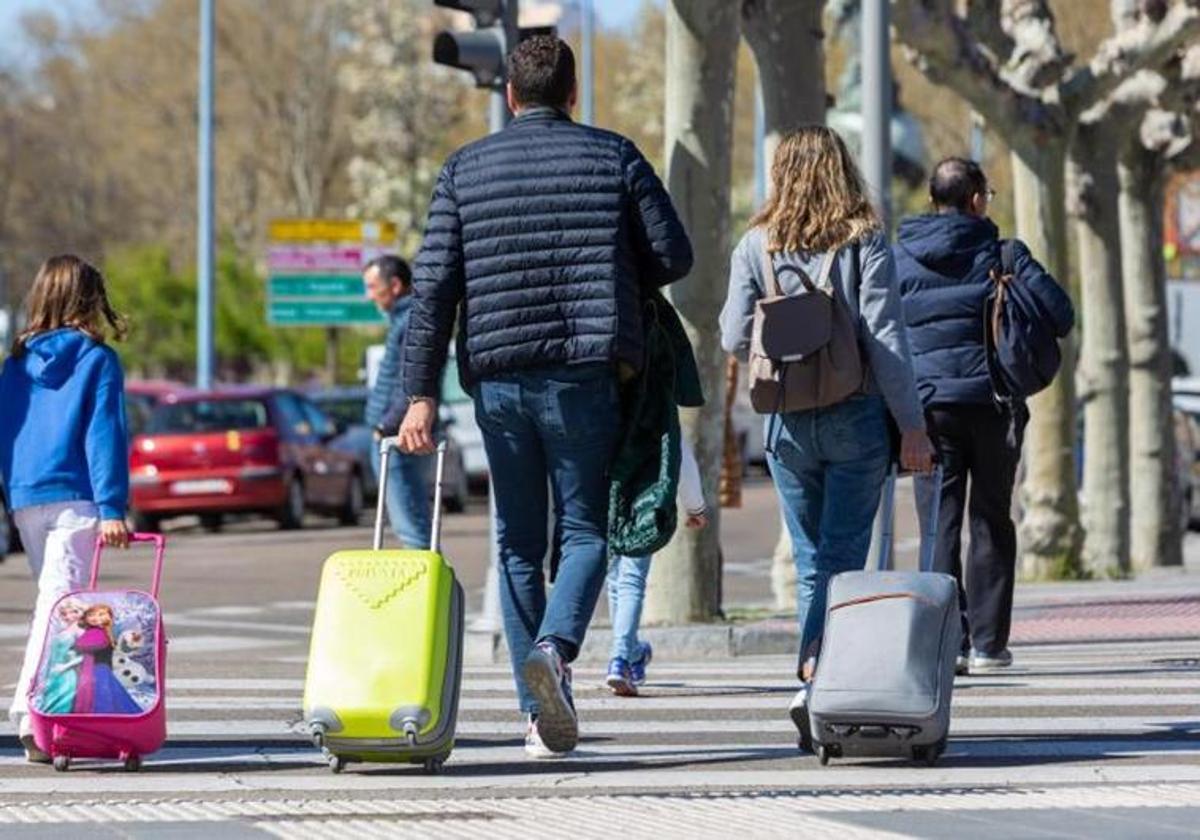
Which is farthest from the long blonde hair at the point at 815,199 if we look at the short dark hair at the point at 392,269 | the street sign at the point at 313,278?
the street sign at the point at 313,278

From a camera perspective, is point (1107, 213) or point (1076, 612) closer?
point (1076, 612)

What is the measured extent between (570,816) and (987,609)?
4.85 m

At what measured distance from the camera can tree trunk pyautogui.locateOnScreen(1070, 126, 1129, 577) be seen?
23.7 meters

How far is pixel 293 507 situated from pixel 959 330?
22654 millimetres

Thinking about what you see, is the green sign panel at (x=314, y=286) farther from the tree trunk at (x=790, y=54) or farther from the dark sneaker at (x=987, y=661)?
the dark sneaker at (x=987, y=661)

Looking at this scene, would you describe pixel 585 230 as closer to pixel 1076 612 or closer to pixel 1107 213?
pixel 1076 612

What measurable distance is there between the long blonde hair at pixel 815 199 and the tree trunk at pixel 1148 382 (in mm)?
15562

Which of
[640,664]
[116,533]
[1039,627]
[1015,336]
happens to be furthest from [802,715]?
[1039,627]

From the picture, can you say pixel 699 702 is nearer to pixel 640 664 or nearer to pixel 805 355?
pixel 640 664

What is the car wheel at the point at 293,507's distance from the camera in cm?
3406

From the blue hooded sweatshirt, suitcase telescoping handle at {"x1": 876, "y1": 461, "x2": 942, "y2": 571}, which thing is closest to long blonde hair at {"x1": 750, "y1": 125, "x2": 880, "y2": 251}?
suitcase telescoping handle at {"x1": 876, "y1": 461, "x2": 942, "y2": 571}

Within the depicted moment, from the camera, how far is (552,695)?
8836mm

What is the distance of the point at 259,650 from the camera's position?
15.9 m

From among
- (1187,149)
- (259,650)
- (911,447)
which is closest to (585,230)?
(911,447)
